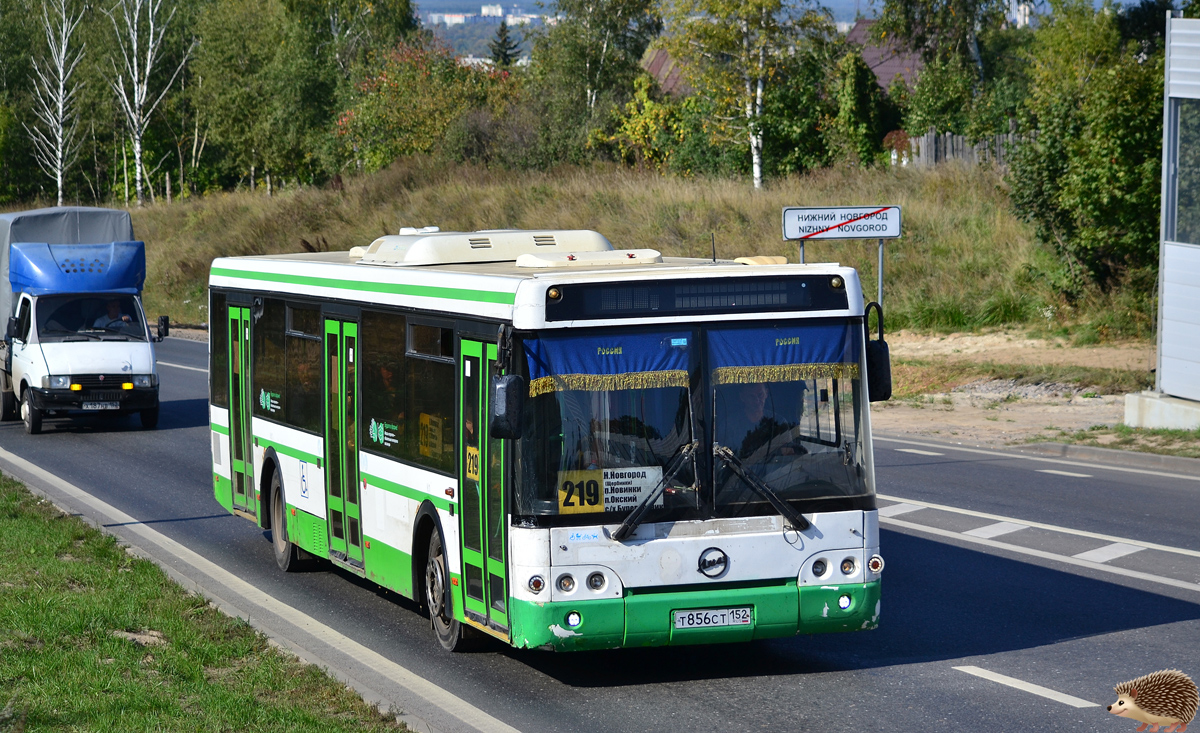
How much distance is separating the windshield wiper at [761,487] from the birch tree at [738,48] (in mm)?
35669

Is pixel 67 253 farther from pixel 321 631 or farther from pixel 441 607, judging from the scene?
pixel 441 607

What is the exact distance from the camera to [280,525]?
11.9 metres

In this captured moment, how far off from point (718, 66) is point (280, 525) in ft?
116

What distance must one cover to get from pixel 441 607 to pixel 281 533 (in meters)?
3.16

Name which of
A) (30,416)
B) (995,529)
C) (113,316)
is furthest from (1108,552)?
(30,416)

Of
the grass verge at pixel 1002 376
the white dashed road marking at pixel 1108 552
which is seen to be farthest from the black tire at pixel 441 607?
the grass verge at pixel 1002 376

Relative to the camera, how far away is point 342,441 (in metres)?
10.4

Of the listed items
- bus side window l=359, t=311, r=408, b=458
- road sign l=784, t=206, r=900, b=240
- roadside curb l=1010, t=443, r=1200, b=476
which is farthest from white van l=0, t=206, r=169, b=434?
roadside curb l=1010, t=443, r=1200, b=476

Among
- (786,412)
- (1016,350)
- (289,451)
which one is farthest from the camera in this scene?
(1016,350)

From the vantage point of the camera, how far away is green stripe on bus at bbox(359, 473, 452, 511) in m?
8.84

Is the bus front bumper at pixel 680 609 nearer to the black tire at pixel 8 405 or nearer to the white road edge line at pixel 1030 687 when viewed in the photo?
the white road edge line at pixel 1030 687

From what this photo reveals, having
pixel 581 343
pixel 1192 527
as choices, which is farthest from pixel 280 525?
pixel 1192 527

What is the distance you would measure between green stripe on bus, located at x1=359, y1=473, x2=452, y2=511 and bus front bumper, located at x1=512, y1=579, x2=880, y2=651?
1157 millimetres

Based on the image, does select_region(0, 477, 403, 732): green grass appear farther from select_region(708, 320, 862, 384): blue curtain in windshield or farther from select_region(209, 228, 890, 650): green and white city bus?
select_region(708, 320, 862, 384): blue curtain in windshield
